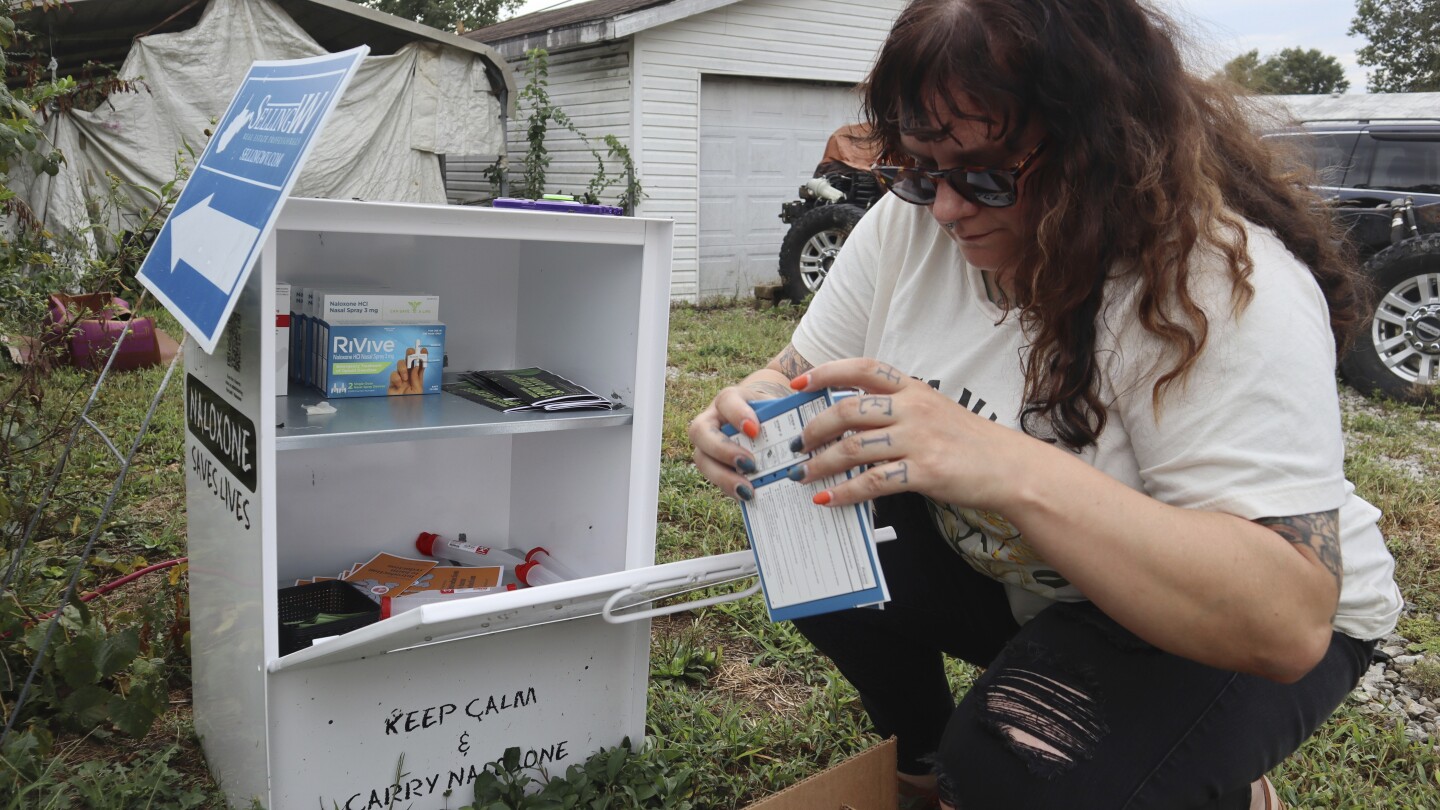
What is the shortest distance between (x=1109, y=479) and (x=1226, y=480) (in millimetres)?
142

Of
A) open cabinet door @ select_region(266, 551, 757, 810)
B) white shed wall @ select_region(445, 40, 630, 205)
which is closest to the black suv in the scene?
open cabinet door @ select_region(266, 551, 757, 810)

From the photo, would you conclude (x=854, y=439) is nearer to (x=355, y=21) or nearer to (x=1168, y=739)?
(x=1168, y=739)

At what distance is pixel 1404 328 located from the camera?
5512mm

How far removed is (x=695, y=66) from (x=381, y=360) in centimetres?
809

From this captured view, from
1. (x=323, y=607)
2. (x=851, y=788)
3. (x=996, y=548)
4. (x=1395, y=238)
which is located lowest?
(x=851, y=788)

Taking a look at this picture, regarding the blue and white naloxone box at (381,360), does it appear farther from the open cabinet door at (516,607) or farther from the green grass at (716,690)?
the green grass at (716,690)

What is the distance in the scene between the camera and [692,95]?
31.3ft

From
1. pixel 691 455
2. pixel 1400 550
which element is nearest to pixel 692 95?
pixel 691 455

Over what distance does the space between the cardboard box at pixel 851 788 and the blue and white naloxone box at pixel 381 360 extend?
40.9 inches

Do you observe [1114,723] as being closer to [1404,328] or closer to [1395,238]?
[1404,328]

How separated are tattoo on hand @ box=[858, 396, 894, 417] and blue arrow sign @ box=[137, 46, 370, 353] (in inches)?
32.7

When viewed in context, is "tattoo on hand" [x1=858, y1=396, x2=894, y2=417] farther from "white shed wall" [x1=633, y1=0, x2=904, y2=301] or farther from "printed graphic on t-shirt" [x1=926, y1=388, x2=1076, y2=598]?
"white shed wall" [x1=633, y1=0, x2=904, y2=301]

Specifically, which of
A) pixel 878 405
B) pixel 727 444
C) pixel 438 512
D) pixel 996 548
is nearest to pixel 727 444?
pixel 727 444

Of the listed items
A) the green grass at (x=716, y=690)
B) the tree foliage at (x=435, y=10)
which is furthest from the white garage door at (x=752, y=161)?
the tree foliage at (x=435, y=10)
